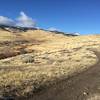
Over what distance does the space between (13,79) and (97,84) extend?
7.64 meters

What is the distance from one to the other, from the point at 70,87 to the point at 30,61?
18.2m

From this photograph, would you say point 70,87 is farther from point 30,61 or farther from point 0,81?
point 30,61

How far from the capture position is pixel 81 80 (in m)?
25.0

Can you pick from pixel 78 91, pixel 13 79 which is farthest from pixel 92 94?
pixel 13 79

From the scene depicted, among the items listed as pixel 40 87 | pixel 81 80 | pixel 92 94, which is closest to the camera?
pixel 92 94

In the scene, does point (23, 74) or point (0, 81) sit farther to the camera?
point (23, 74)

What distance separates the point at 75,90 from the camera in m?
20.8

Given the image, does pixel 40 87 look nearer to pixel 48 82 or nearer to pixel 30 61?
pixel 48 82

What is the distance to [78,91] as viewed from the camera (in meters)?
20.5

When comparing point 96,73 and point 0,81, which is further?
point 96,73

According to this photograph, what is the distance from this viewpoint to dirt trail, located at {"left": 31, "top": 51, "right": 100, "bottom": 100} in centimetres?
1859

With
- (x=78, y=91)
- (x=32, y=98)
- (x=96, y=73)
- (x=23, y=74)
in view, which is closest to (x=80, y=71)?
(x=96, y=73)

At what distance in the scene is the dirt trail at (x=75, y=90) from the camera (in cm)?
1859

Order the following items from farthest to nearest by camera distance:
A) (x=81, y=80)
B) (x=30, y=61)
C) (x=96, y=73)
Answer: (x=30, y=61) < (x=96, y=73) < (x=81, y=80)
